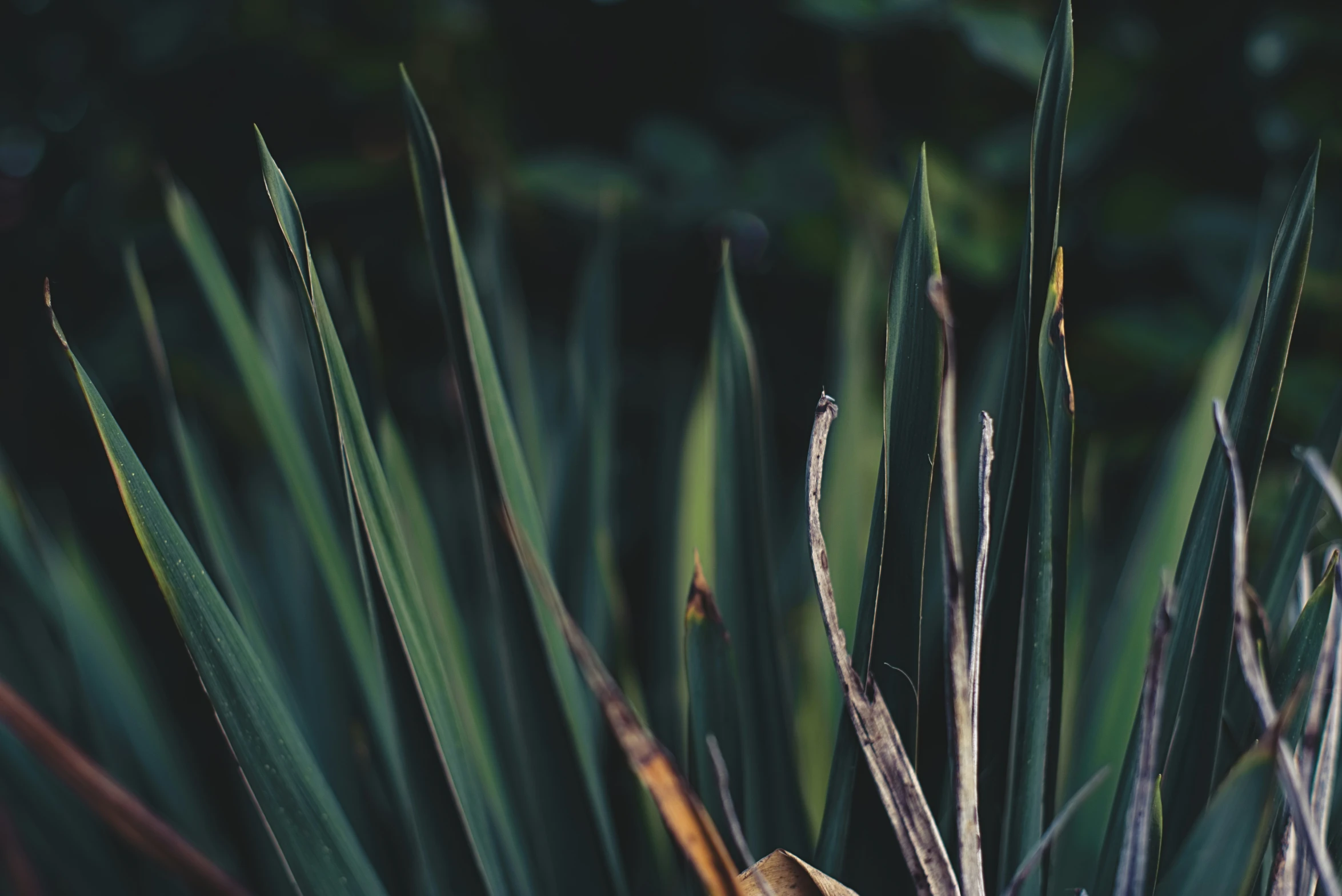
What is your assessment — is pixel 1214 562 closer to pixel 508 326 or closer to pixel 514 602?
pixel 514 602

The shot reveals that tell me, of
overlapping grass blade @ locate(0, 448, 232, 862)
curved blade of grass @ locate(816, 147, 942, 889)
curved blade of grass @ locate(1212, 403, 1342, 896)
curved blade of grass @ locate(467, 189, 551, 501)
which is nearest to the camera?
curved blade of grass @ locate(1212, 403, 1342, 896)

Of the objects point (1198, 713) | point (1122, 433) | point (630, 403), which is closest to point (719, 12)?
point (630, 403)

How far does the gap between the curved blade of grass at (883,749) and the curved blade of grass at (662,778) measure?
0.05 metres

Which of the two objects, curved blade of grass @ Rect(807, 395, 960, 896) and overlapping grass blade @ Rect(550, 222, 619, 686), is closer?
curved blade of grass @ Rect(807, 395, 960, 896)

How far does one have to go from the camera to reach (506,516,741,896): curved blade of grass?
228mm

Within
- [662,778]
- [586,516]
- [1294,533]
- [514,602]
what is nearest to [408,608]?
[514,602]

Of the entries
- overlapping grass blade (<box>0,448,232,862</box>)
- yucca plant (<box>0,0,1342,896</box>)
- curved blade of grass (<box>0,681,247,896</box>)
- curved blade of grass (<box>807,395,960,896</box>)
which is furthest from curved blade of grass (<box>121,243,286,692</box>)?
curved blade of grass (<box>807,395,960,896</box>)

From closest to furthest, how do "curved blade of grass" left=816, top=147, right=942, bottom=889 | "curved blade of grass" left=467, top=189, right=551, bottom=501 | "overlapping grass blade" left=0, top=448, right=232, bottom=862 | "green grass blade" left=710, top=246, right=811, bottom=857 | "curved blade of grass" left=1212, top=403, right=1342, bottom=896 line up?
"curved blade of grass" left=1212, top=403, right=1342, bottom=896 → "curved blade of grass" left=816, top=147, right=942, bottom=889 → "green grass blade" left=710, top=246, right=811, bottom=857 → "overlapping grass blade" left=0, top=448, right=232, bottom=862 → "curved blade of grass" left=467, top=189, right=551, bottom=501

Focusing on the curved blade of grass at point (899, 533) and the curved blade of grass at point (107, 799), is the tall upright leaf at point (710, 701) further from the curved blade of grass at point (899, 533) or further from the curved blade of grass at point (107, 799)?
the curved blade of grass at point (107, 799)

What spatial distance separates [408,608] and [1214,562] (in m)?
0.29

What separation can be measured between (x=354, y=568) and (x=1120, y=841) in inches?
15.5

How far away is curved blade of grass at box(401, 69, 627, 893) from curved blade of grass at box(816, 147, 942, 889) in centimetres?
12

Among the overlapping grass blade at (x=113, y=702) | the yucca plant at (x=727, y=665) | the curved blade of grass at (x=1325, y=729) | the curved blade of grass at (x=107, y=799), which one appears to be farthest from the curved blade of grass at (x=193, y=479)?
the curved blade of grass at (x=1325, y=729)

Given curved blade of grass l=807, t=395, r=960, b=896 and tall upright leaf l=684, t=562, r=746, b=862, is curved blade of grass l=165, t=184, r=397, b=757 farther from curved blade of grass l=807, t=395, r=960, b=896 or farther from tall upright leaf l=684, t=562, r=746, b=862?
curved blade of grass l=807, t=395, r=960, b=896
